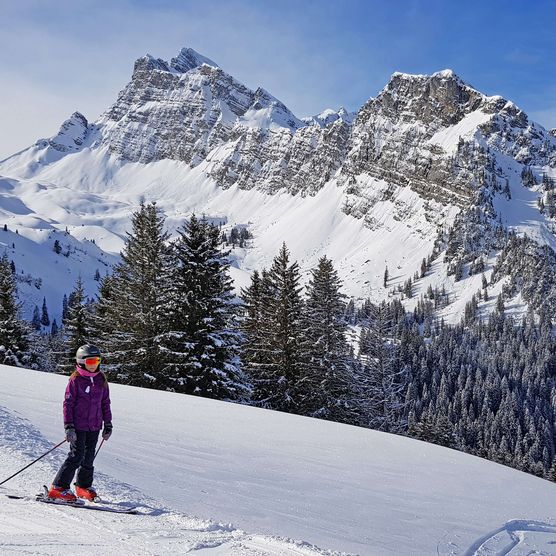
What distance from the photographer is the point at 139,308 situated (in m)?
22.5

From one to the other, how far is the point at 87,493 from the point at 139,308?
54.9 ft

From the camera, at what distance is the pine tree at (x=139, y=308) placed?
21391 mm

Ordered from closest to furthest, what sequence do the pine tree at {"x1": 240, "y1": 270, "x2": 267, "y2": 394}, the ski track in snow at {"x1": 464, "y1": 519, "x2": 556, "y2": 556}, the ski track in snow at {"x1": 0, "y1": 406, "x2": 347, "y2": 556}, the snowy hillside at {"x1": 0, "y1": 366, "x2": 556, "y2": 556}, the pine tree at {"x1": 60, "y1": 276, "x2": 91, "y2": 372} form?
1. the ski track in snow at {"x1": 0, "y1": 406, "x2": 347, "y2": 556}
2. the snowy hillside at {"x1": 0, "y1": 366, "x2": 556, "y2": 556}
3. the ski track in snow at {"x1": 464, "y1": 519, "x2": 556, "y2": 556}
4. the pine tree at {"x1": 240, "y1": 270, "x2": 267, "y2": 394}
5. the pine tree at {"x1": 60, "y1": 276, "x2": 91, "y2": 372}

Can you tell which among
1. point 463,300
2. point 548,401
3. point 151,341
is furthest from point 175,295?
Answer: point 463,300

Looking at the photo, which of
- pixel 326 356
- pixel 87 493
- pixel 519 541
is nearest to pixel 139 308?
pixel 326 356

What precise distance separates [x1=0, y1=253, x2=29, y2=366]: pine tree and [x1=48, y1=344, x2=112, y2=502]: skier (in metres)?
25.0

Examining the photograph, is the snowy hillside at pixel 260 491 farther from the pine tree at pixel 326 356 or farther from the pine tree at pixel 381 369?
the pine tree at pixel 381 369

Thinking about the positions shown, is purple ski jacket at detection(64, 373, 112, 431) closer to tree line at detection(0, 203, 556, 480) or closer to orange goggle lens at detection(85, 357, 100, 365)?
orange goggle lens at detection(85, 357, 100, 365)

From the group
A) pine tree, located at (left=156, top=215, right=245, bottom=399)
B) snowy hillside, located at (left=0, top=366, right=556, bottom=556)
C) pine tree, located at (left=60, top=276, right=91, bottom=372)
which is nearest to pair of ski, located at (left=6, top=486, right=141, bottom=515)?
snowy hillside, located at (left=0, top=366, right=556, bottom=556)

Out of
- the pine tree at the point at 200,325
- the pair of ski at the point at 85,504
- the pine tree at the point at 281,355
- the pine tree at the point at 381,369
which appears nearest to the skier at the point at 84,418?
the pair of ski at the point at 85,504

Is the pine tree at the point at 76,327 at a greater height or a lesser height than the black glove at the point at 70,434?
greater

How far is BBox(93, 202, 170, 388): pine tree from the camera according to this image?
70.2 ft

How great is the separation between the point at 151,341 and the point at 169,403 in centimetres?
856

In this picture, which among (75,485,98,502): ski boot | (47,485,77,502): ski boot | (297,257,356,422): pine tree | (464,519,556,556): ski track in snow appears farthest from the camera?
(297,257,356,422): pine tree
